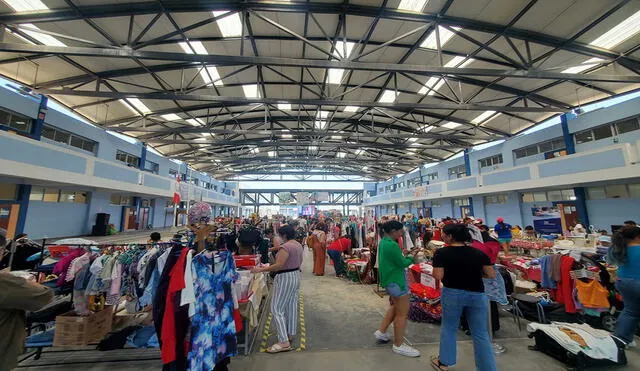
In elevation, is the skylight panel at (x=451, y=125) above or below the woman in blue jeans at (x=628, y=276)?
above

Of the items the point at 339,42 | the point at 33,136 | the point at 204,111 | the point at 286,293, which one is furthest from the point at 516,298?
the point at 33,136

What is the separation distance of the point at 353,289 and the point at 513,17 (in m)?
7.36

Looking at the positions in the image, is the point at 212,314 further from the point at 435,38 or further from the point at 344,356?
the point at 435,38

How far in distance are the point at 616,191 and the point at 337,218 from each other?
36.1ft

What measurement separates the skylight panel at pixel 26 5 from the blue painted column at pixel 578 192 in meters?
16.8

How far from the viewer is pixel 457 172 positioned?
1688cm

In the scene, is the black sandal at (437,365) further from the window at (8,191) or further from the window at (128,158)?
the window at (128,158)

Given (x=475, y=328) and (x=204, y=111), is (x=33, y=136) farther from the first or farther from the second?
(x=475, y=328)

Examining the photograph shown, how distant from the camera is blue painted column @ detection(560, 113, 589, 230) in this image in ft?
31.2

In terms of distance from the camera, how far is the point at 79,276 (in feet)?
9.64

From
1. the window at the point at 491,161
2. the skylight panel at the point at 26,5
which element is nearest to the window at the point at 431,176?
the window at the point at 491,161

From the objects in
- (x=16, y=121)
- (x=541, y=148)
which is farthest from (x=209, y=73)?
(x=541, y=148)

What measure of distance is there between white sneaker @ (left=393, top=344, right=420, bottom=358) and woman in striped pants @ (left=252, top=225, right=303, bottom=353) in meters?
1.31

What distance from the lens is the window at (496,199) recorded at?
517 inches
